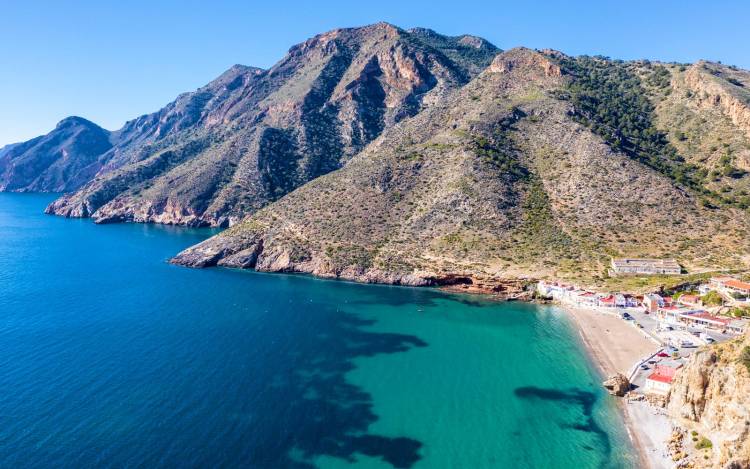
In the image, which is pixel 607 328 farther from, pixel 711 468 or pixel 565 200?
pixel 565 200

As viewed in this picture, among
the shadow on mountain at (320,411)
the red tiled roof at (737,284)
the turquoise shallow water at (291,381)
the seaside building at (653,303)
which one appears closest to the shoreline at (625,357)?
the turquoise shallow water at (291,381)

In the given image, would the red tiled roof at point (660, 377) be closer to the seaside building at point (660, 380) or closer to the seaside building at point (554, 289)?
the seaside building at point (660, 380)

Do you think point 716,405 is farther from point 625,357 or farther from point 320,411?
point 320,411

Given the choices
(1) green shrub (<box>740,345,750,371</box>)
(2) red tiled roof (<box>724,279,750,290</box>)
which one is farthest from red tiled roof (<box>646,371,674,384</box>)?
(2) red tiled roof (<box>724,279,750,290</box>)

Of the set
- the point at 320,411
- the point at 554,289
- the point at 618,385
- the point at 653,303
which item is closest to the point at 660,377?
the point at 618,385

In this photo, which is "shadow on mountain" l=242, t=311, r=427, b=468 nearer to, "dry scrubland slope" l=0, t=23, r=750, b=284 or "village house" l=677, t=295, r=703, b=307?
"dry scrubland slope" l=0, t=23, r=750, b=284

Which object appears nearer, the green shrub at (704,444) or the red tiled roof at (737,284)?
the green shrub at (704,444)
